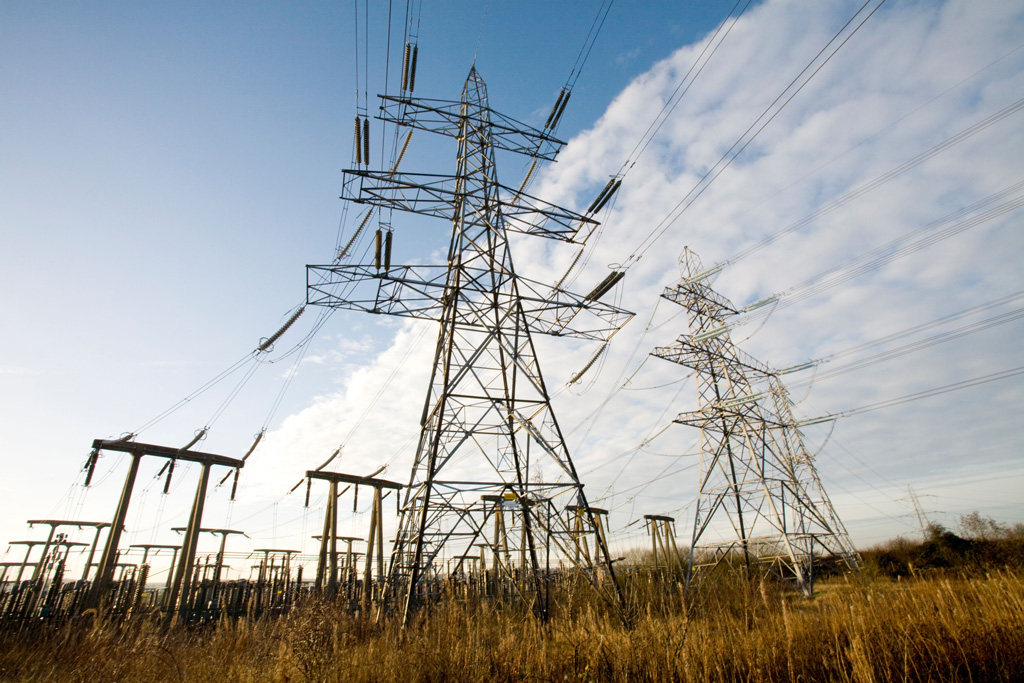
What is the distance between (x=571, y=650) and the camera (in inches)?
216

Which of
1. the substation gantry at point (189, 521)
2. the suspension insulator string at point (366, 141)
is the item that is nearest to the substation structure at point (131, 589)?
the substation gantry at point (189, 521)

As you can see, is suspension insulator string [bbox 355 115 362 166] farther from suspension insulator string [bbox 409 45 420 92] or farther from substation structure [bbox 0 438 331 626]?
substation structure [bbox 0 438 331 626]

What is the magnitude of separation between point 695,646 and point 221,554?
23536 mm

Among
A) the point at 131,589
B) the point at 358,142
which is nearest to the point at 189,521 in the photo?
the point at 131,589

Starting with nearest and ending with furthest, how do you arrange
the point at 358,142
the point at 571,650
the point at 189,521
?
the point at 571,650, the point at 358,142, the point at 189,521

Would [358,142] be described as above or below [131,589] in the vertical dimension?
above

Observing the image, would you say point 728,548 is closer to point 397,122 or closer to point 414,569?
point 414,569

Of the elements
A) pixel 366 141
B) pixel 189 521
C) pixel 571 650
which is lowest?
pixel 571 650

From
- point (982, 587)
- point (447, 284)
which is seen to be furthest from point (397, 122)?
point (982, 587)

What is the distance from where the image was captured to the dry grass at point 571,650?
5.13 m

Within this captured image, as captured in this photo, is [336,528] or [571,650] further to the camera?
[336,528]

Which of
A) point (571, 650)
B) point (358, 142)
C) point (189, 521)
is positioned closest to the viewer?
point (571, 650)

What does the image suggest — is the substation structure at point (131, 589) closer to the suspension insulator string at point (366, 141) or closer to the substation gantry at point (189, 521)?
the substation gantry at point (189, 521)

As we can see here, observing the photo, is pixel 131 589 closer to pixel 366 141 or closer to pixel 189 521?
pixel 189 521
